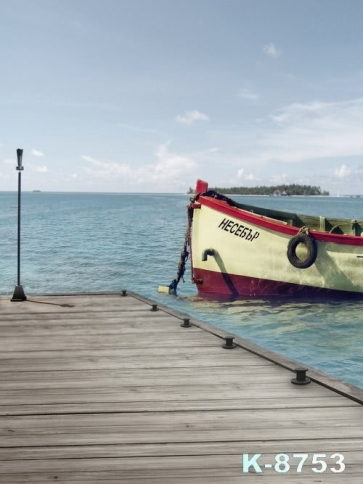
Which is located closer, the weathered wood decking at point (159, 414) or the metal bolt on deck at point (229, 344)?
the weathered wood decking at point (159, 414)

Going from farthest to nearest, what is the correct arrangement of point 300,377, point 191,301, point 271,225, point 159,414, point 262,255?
point 191,301, point 262,255, point 271,225, point 300,377, point 159,414

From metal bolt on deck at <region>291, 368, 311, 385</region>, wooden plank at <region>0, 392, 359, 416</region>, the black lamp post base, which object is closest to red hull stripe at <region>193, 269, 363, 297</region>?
the black lamp post base

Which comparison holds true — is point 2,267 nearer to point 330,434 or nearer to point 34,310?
point 34,310

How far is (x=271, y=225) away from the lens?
1336cm

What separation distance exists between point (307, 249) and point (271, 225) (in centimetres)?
111

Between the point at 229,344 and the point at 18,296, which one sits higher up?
the point at 229,344

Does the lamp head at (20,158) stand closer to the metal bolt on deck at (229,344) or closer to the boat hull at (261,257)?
the metal bolt on deck at (229,344)

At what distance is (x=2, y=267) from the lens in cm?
2420

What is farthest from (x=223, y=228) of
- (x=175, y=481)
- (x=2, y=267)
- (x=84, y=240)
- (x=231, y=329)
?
(x=84, y=240)

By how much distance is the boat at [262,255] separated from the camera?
43.5 feet

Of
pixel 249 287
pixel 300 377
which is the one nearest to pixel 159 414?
pixel 300 377

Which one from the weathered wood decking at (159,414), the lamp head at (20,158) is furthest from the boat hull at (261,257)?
the weathered wood decking at (159,414)

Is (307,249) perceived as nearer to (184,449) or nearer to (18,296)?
(18,296)

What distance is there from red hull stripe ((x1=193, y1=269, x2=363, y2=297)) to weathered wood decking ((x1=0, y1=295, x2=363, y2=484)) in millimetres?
7929
